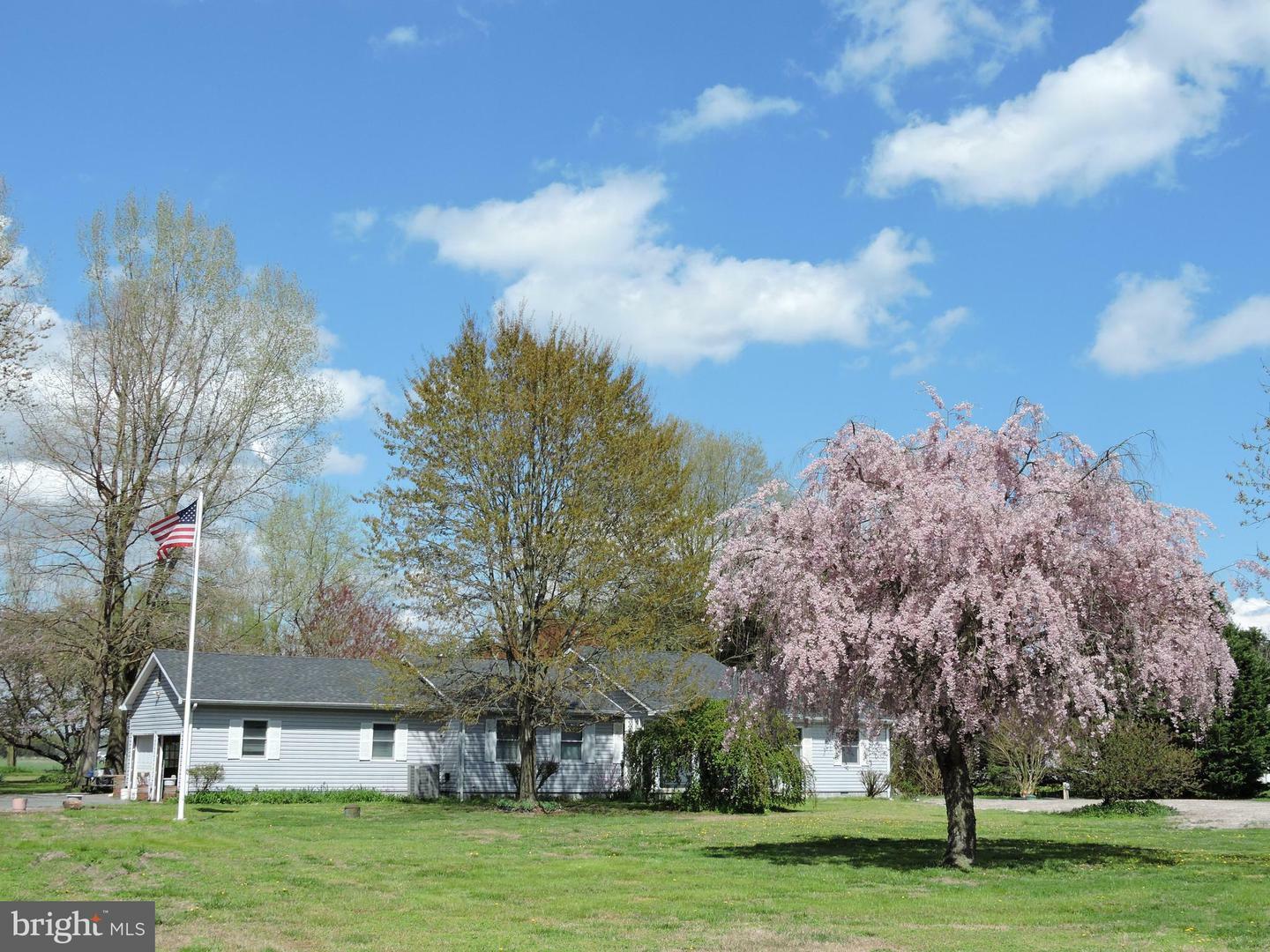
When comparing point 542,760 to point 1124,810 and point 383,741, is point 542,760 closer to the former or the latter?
point 383,741

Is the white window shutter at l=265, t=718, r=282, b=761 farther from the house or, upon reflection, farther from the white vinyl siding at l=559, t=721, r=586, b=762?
the white vinyl siding at l=559, t=721, r=586, b=762

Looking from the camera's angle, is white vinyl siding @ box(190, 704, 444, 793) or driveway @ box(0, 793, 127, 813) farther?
white vinyl siding @ box(190, 704, 444, 793)

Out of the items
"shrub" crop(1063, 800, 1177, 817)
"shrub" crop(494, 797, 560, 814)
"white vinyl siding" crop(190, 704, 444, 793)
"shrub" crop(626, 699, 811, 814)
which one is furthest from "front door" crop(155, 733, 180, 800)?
"shrub" crop(1063, 800, 1177, 817)

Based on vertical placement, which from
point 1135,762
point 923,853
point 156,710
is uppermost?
point 156,710

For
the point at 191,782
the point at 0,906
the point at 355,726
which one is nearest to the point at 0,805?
the point at 191,782

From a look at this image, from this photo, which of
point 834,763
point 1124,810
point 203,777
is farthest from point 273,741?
point 1124,810

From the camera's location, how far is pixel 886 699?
17.0 m

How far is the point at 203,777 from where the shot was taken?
1286 inches

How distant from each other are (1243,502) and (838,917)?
33.3 feet

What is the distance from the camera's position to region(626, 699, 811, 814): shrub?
30.4m

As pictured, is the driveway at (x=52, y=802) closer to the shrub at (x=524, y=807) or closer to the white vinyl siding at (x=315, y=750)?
the white vinyl siding at (x=315, y=750)

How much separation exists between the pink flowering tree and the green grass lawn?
7.96 feet

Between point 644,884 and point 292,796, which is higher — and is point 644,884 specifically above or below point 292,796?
above

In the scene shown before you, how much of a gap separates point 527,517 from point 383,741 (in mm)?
10307
